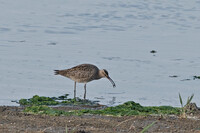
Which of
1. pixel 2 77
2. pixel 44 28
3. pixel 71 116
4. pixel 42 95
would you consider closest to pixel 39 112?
pixel 71 116

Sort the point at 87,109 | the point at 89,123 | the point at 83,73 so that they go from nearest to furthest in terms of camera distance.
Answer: the point at 89,123 < the point at 87,109 < the point at 83,73

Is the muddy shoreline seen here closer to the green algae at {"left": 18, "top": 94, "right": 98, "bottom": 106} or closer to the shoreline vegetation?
the shoreline vegetation

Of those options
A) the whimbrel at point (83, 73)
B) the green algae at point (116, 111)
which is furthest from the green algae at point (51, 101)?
the whimbrel at point (83, 73)

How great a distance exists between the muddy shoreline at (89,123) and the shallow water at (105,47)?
3023 millimetres

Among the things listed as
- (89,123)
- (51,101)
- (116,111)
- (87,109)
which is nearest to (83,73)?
(51,101)

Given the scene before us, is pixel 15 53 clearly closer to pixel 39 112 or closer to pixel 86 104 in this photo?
pixel 86 104

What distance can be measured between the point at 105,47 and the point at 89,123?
369 inches

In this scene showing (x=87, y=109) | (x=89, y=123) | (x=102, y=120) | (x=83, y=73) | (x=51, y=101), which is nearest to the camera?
(x=89, y=123)

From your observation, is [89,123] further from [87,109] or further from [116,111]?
[87,109]

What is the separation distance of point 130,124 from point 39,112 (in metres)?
1.80

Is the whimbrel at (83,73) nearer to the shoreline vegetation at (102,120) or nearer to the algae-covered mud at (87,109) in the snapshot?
the algae-covered mud at (87,109)

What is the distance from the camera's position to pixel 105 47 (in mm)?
17859

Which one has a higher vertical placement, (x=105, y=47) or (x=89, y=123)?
(x=105, y=47)

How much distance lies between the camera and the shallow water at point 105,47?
13578 millimetres
